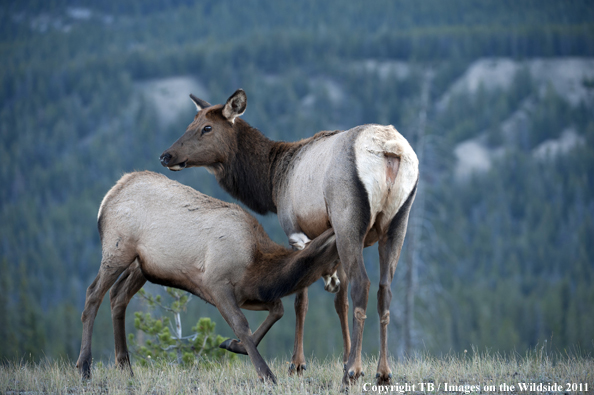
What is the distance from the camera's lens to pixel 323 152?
7.34 m

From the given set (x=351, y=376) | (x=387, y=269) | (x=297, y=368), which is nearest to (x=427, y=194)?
(x=297, y=368)

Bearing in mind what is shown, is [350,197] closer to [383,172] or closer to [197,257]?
[383,172]

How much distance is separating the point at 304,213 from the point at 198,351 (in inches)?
177

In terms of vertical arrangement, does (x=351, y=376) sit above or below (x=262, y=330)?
below

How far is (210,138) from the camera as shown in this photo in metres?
9.13

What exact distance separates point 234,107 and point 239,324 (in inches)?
138

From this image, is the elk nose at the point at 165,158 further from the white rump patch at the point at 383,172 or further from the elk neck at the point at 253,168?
the white rump patch at the point at 383,172

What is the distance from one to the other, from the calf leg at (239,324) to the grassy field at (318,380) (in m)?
0.21

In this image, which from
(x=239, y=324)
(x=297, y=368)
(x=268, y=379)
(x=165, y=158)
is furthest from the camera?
(x=165, y=158)

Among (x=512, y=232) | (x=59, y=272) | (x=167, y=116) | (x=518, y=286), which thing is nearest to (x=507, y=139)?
(x=512, y=232)

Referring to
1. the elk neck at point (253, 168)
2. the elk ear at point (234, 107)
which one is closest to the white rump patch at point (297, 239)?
the elk neck at point (253, 168)

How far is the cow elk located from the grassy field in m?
0.42

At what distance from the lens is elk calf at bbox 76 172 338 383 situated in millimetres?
6926

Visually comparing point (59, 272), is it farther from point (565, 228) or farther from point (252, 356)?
point (252, 356)
